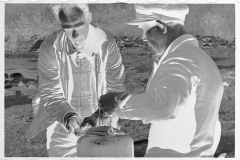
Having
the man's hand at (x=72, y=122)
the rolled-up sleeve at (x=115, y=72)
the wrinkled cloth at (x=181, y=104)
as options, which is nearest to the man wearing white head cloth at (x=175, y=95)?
the wrinkled cloth at (x=181, y=104)

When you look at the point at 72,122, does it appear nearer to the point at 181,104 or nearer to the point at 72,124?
the point at 72,124

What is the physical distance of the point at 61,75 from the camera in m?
5.53

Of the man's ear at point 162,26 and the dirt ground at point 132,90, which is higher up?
the man's ear at point 162,26

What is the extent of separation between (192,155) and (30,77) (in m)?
2.27

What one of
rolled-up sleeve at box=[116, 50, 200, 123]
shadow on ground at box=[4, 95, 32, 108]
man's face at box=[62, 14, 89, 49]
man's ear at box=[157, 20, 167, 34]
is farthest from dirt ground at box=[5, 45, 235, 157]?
man's face at box=[62, 14, 89, 49]

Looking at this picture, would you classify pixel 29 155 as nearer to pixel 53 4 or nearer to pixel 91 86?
pixel 91 86

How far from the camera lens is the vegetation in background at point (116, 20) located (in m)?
5.48

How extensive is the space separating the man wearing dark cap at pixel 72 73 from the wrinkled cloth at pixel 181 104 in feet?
1.40

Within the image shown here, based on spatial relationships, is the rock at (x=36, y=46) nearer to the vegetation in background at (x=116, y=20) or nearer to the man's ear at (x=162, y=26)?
the vegetation in background at (x=116, y=20)

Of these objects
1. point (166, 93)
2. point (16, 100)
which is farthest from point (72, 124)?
point (166, 93)

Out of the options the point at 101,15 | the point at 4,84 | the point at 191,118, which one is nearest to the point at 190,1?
the point at 101,15

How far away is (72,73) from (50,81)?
0.30m

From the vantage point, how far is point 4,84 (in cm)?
561

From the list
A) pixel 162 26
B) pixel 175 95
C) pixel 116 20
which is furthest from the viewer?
pixel 116 20
